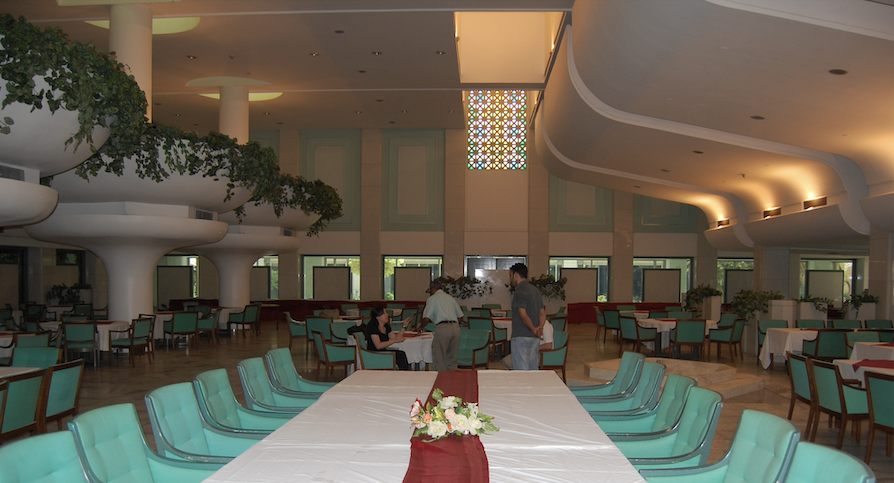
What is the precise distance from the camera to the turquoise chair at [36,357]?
5648mm

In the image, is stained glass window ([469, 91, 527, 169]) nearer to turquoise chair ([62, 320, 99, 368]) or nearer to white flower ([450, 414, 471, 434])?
turquoise chair ([62, 320, 99, 368])

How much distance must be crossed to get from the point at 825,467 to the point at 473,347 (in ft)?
19.6

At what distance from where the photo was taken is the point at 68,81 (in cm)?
588

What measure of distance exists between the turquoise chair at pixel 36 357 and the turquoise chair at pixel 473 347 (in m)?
4.20

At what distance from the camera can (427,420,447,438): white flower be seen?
2471mm

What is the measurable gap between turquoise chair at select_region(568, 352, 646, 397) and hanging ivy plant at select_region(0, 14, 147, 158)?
208 inches

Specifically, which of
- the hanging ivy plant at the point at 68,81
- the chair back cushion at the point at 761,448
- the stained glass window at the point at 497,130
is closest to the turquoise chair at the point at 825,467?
the chair back cushion at the point at 761,448

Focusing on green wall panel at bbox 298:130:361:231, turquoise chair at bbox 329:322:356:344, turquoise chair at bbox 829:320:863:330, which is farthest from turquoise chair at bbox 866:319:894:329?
green wall panel at bbox 298:130:361:231

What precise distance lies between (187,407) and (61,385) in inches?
91.5

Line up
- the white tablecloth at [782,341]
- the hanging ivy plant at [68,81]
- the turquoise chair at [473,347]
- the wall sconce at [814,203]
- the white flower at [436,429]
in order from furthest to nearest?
the wall sconce at [814,203] → the white tablecloth at [782,341] → the turquoise chair at [473,347] → the hanging ivy plant at [68,81] → the white flower at [436,429]

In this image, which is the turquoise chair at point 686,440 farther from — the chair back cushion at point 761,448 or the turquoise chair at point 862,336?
the turquoise chair at point 862,336

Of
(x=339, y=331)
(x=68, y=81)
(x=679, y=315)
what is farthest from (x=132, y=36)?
(x=679, y=315)

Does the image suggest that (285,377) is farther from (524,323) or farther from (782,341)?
(782,341)

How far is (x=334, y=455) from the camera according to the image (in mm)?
2576
